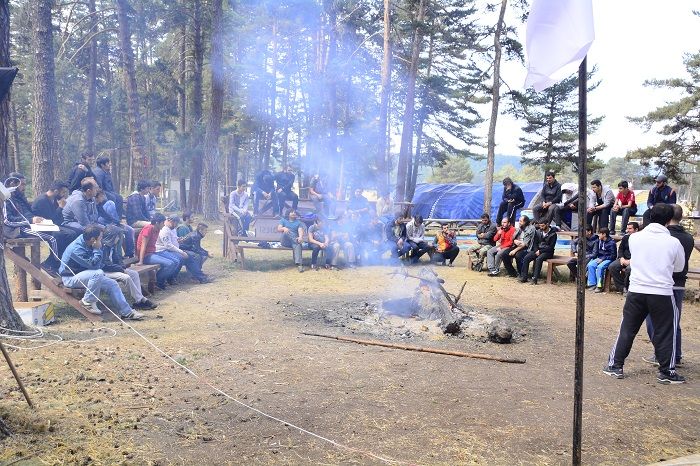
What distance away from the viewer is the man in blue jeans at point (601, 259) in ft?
34.7

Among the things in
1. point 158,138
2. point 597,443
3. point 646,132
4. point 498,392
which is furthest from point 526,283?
point 158,138

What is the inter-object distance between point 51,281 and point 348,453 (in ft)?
16.6

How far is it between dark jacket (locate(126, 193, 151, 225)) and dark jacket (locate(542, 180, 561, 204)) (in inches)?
382

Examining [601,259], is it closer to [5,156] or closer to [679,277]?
[679,277]

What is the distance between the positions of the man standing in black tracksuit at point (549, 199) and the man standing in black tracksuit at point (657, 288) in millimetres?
8136

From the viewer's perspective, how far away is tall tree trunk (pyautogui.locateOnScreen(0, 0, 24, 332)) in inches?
230

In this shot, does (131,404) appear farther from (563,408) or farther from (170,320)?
(563,408)

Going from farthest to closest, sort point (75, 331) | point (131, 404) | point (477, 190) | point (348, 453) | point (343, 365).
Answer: point (477, 190)
point (75, 331)
point (343, 365)
point (131, 404)
point (348, 453)

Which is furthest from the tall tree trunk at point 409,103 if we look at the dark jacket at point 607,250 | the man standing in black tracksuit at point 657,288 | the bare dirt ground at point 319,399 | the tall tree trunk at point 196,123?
the man standing in black tracksuit at point 657,288

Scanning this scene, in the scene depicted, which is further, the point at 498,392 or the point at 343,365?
the point at 343,365

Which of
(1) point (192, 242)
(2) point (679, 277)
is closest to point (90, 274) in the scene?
(1) point (192, 242)

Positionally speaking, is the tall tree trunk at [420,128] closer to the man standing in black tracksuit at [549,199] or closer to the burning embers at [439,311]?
the man standing in black tracksuit at [549,199]

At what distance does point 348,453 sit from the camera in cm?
371

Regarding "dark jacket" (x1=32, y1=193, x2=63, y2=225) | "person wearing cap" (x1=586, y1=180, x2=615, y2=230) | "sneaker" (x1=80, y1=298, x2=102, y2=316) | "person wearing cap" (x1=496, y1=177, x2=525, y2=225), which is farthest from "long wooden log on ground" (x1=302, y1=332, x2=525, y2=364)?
"person wearing cap" (x1=496, y1=177, x2=525, y2=225)
